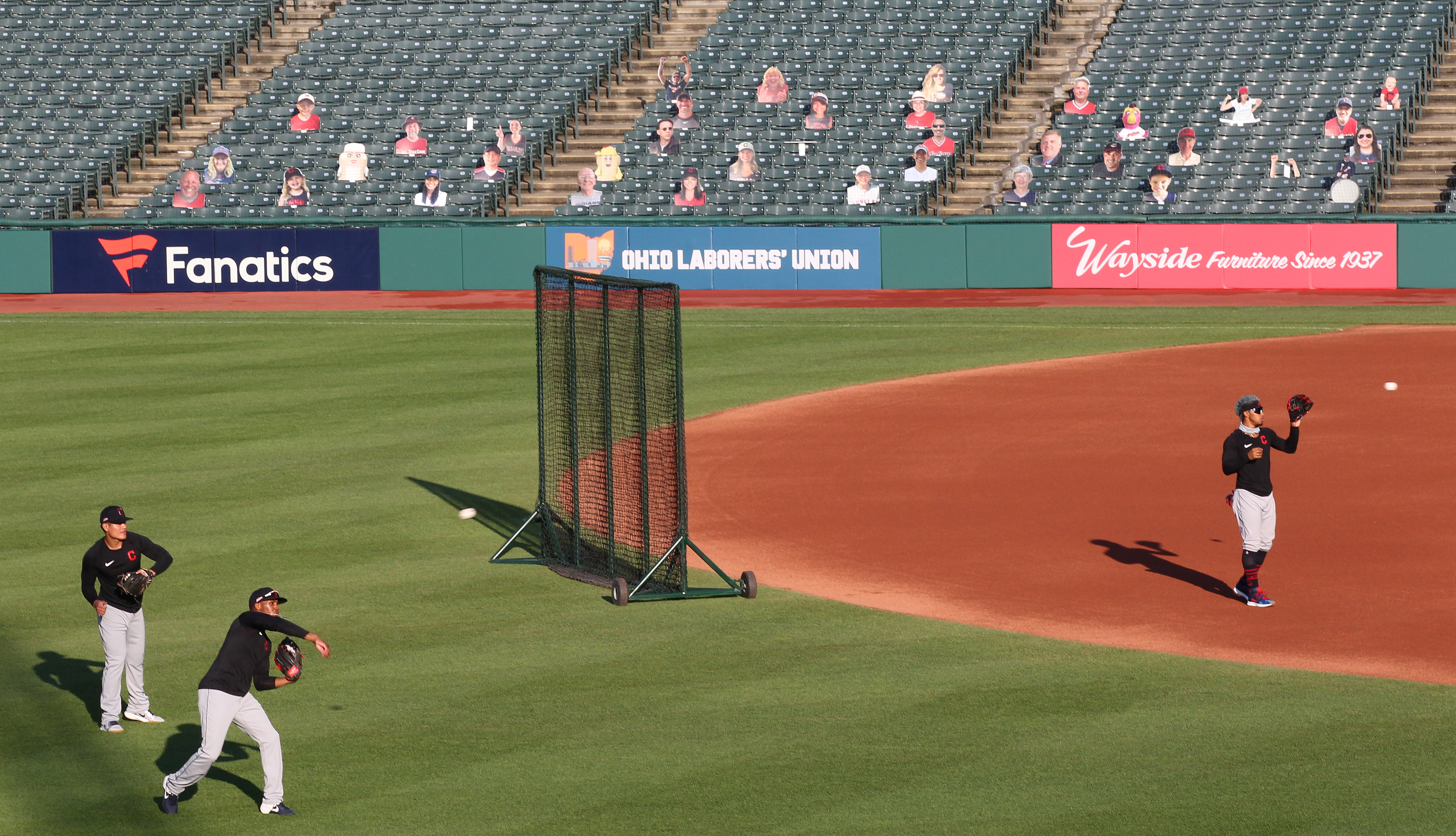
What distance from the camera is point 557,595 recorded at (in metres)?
15.0

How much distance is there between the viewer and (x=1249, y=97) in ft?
139

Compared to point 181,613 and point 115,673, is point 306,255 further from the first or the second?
point 115,673

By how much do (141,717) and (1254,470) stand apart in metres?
8.60

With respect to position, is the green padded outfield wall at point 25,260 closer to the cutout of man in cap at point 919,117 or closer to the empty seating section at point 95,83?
the empty seating section at point 95,83

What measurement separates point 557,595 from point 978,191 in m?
29.7

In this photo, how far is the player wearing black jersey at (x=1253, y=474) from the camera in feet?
45.1

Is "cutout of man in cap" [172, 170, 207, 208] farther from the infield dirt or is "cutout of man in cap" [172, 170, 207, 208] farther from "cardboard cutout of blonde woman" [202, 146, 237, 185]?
the infield dirt

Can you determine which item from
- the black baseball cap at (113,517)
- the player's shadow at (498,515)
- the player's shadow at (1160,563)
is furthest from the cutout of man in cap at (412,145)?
the black baseball cap at (113,517)

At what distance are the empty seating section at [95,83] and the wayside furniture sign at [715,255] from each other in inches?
588

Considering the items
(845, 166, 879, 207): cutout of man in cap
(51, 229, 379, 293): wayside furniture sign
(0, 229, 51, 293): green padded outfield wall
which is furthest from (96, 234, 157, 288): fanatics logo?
(845, 166, 879, 207): cutout of man in cap

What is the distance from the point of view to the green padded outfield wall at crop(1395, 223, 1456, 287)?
120 feet

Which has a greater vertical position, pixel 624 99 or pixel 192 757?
pixel 624 99

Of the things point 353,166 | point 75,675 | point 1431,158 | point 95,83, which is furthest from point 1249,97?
point 75,675

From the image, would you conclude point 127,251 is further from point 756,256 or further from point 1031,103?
point 1031,103
